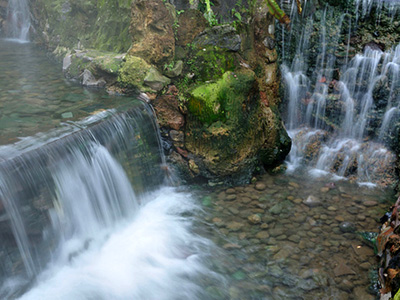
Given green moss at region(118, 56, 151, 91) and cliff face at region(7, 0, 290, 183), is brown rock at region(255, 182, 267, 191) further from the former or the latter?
green moss at region(118, 56, 151, 91)

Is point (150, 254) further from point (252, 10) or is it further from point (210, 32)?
point (252, 10)

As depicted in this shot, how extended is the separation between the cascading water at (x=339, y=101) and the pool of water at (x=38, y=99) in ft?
13.7

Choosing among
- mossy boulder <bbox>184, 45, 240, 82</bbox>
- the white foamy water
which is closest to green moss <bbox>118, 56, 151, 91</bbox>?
mossy boulder <bbox>184, 45, 240, 82</bbox>

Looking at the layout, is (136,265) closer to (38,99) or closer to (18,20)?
(38,99)

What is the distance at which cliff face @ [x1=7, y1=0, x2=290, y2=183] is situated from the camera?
254 inches

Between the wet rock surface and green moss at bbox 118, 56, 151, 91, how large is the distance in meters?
2.68

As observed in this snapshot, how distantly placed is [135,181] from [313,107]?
15.4 feet

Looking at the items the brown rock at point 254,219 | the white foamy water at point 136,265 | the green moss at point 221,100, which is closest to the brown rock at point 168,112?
the green moss at point 221,100

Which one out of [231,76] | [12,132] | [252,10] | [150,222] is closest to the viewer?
[12,132]

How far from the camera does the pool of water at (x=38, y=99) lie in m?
5.34

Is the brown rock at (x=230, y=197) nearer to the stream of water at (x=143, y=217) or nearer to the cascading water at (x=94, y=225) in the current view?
the stream of water at (x=143, y=217)

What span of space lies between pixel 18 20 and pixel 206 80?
33.9 ft

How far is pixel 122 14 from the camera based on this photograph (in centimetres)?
855

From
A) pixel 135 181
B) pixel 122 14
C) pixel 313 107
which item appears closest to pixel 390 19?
pixel 313 107
